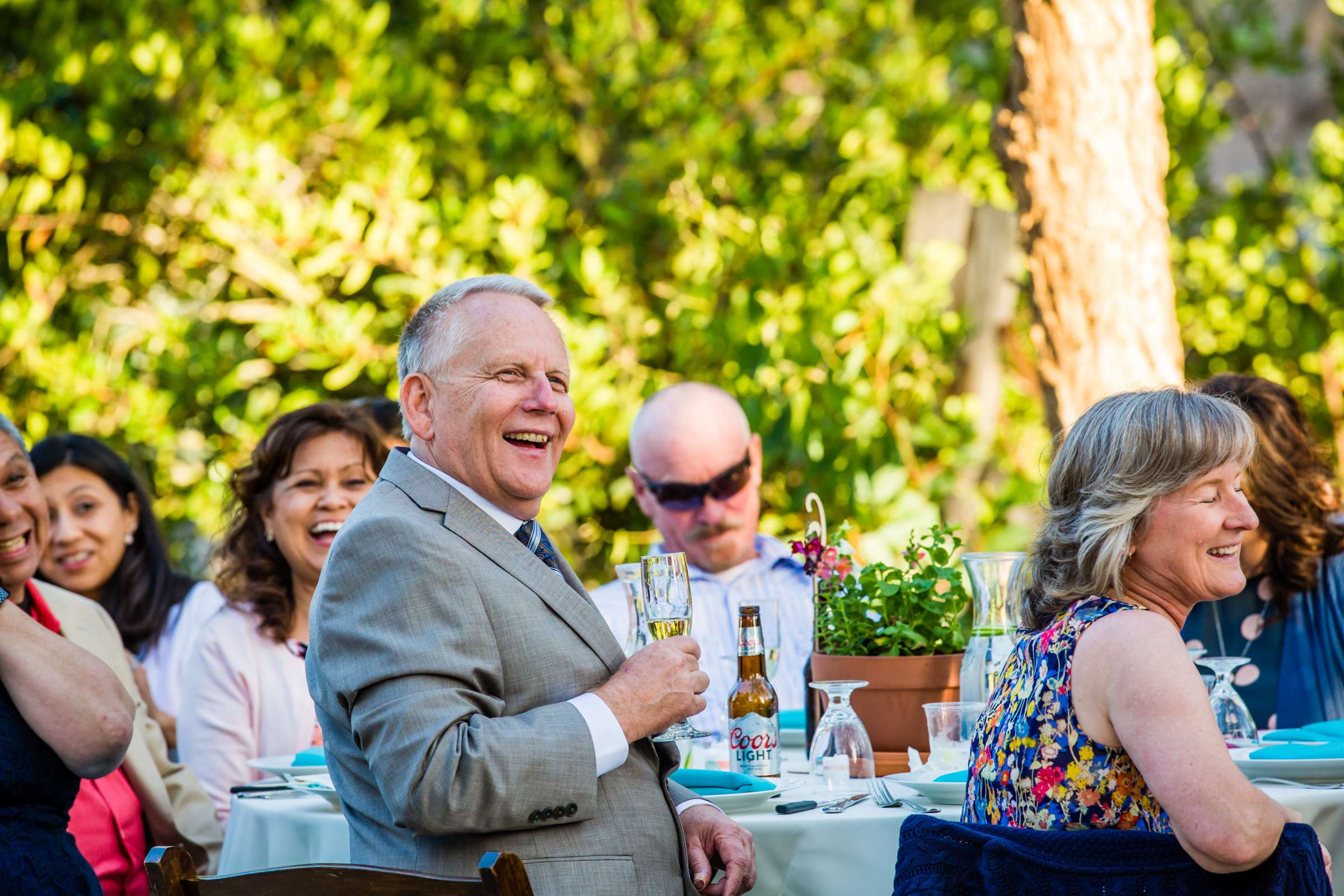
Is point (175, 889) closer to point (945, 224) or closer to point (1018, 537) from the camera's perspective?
point (1018, 537)

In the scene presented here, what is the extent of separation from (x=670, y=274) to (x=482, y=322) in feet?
14.0

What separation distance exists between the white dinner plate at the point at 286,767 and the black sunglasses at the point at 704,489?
61.2 inches

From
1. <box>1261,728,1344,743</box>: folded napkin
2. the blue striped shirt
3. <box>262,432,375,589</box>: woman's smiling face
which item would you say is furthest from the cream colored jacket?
<box>1261,728,1344,743</box>: folded napkin

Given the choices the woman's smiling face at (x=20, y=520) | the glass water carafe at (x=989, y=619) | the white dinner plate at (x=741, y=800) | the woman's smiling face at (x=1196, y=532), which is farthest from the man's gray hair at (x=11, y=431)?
the woman's smiling face at (x=1196, y=532)

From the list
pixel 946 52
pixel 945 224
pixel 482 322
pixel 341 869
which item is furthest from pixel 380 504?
pixel 946 52

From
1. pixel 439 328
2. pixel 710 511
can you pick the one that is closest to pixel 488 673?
pixel 439 328

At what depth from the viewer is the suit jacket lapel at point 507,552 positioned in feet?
6.97

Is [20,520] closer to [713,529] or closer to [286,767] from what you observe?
[286,767]

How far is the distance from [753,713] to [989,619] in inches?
20.0

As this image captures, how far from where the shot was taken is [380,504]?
2119 millimetres

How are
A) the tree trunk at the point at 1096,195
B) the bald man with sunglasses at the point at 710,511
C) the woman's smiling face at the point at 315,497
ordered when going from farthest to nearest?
the tree trunk at the point at 1096,195
the bald man with sunglasses at the point at 710,511
the woman's smiling face at the point at 315,497

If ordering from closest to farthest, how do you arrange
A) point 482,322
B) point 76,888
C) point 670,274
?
point 482,322 → point 76,888 → point 670,274

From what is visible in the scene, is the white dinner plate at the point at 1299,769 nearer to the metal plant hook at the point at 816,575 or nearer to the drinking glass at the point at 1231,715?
the drinking glass at the point at 1231,715

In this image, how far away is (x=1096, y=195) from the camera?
4.71m
